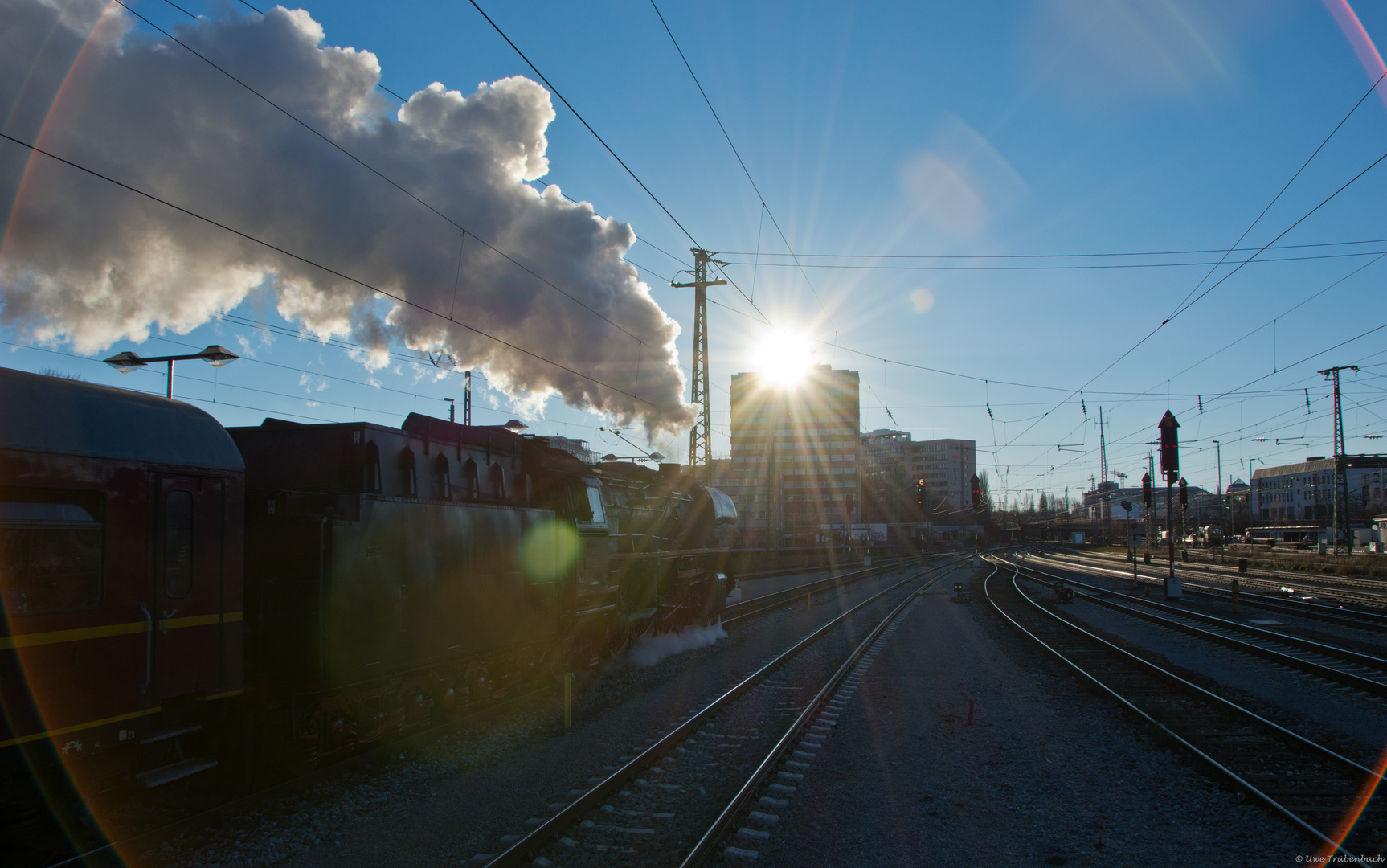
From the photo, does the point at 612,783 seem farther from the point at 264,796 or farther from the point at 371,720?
the point at 264,796

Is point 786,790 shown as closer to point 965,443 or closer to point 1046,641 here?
point 1046,641

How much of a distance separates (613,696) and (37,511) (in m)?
7.42

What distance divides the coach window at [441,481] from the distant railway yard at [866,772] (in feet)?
8.59

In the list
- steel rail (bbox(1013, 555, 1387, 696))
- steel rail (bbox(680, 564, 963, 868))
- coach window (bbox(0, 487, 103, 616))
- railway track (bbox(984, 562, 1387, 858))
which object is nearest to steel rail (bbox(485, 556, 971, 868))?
steel rail (bbox(680, 564, 963, 868))

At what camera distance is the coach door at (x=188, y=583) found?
543 cm

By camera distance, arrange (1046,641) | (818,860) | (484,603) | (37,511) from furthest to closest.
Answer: (1046,641) → (484,603) → (818,860) → (37,511)

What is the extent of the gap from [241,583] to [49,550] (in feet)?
4.94

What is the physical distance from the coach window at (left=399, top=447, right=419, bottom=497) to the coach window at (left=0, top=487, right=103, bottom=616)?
131 inches

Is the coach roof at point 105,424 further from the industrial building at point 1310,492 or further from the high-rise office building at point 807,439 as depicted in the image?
the industrial building at point 1310,492

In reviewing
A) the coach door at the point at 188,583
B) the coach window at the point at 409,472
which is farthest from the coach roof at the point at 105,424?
the coach window at the point at 409,472

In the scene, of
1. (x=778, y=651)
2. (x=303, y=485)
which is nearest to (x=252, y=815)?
(x=303, y=485)

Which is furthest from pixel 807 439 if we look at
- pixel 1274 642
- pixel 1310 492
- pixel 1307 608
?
pixel 1274 642

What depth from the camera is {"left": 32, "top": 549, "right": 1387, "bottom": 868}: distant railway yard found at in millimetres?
5559

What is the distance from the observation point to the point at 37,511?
4.73m
